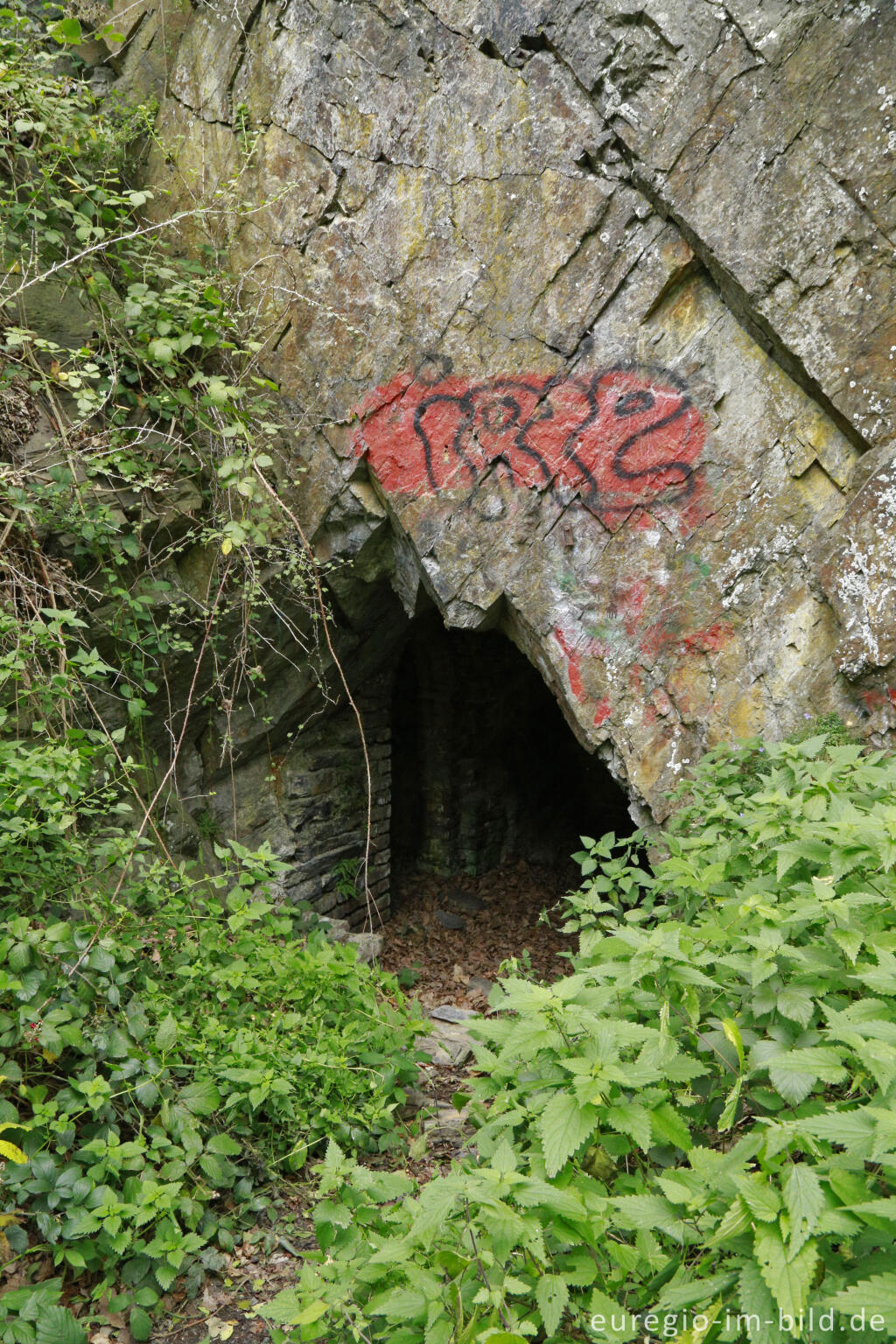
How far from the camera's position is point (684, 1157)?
1771 millimetres

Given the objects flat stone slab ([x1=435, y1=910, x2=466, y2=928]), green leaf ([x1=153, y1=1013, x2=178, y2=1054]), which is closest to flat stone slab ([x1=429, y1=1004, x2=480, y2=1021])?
flat stone slab ([x1=435, y1=910, x2=466, y2=928])

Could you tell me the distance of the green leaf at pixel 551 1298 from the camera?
143cm

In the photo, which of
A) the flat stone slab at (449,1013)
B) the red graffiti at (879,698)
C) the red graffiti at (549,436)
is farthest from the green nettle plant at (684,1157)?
the flat stone slab at (449,1013)

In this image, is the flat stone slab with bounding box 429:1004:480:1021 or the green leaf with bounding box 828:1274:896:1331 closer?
the green leaf with bounding box 828:1274:896:1331

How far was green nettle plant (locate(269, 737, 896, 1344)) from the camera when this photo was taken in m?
1.25

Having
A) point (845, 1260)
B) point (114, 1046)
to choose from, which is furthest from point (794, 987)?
point (114, 1046)

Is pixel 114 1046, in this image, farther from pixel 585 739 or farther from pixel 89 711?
pixel 585 739

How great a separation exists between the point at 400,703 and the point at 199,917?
3776mm

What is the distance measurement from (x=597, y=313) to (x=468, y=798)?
166 inches

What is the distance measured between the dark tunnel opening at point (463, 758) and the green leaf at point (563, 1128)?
4710 millimetres

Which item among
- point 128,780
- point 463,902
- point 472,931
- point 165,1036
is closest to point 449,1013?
point 472,931

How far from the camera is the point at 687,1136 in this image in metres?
1.63

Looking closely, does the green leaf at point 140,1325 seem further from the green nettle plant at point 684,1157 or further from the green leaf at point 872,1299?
the green leaf at point 872,1299

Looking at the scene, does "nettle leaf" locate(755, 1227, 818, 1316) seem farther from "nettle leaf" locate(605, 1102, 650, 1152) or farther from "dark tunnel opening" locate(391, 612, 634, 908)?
"dark tunnel opening" locate(391, 612, 634, 908)
